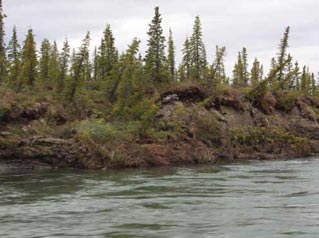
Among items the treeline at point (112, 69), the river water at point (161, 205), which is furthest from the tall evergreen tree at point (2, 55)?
the river water at point (161, 205)

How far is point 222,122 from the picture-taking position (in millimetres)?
52188

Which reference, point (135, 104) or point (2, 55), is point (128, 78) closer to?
point (135, 104)

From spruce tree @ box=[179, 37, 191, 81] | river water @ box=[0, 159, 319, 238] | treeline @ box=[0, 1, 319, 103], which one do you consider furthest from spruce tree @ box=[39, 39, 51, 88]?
river water @ box=[0, 159, 319, 238]

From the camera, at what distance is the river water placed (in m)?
15.3

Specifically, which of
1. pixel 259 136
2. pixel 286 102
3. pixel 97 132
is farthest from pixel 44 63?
pixel 286 102

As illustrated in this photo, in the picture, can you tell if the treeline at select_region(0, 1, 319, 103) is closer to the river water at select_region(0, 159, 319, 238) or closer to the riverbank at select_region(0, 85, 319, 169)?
the riverbank at select_region(0, 85, 319, 169)

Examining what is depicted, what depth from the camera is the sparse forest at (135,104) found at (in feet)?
137

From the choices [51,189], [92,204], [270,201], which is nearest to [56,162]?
[51,189]

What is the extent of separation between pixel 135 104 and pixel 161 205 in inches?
1152

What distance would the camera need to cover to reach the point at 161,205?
65.2ft

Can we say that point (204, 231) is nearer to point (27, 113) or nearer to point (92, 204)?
point (92, 204)

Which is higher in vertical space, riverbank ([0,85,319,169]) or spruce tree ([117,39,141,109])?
spruce tree ([117,39,141,109])

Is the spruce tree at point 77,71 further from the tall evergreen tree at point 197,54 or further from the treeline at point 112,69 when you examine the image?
the tall evergreen tree at point 197,54

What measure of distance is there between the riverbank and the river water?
238 inches
